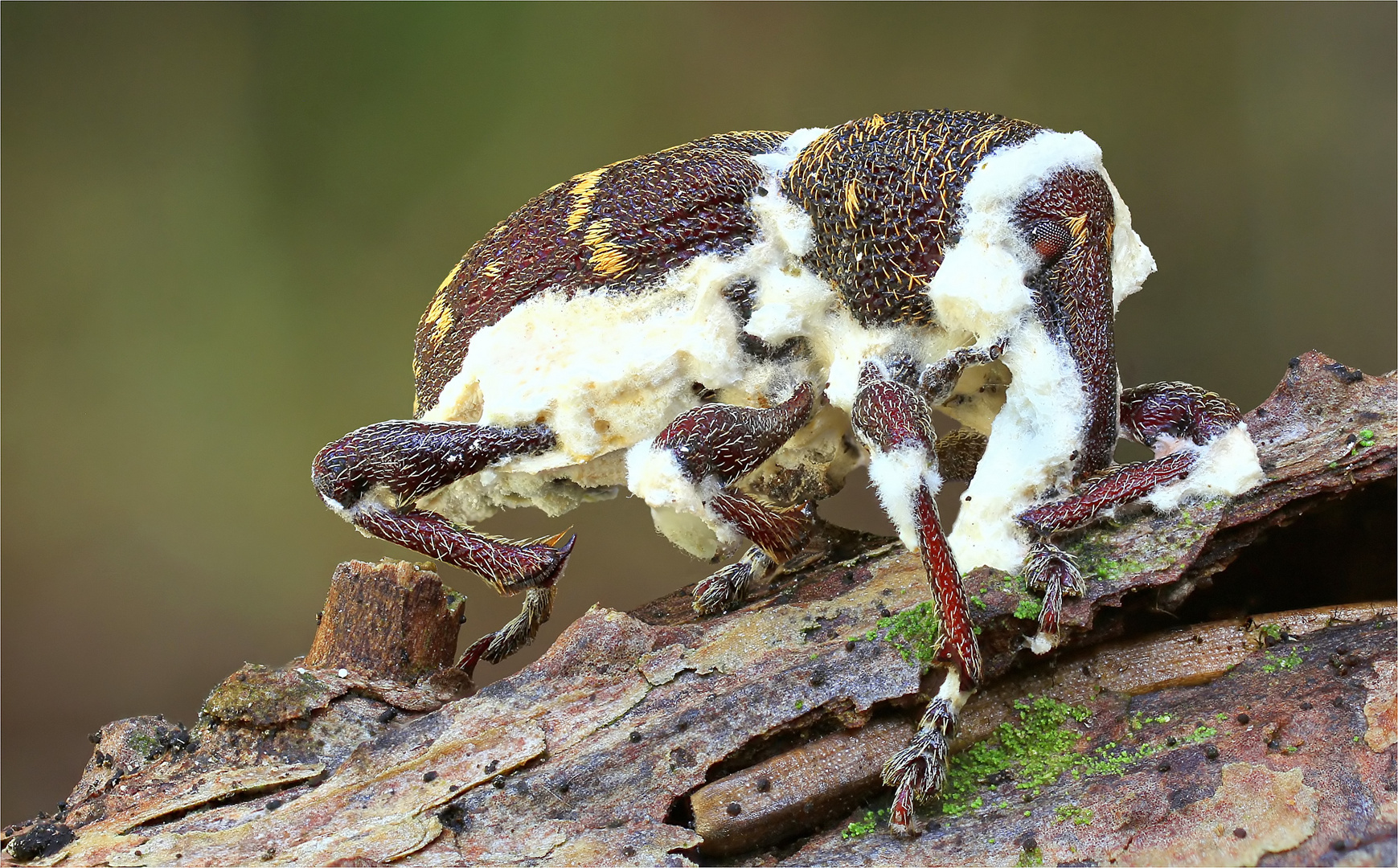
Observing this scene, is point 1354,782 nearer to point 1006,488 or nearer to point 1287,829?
point 1287,829

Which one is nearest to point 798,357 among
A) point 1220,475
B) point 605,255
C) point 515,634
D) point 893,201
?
point 893,201

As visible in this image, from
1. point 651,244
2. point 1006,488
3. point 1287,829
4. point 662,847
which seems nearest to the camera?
point 1287,829

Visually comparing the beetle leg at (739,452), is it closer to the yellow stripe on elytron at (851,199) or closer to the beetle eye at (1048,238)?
the yellow stripe on elytron at (851,199)

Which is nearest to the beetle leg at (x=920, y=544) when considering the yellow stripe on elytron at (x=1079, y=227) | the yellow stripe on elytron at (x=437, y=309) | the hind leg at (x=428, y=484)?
the yellow stripe on elytron at (x=1079, y=227)

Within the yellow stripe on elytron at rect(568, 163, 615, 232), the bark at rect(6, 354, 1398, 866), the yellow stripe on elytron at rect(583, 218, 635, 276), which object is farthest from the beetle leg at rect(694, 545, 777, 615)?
the yellow stripe on elytron at rect(568, 163, 615, 232)

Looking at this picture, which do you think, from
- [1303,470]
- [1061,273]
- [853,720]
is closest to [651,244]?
[1061,273]
